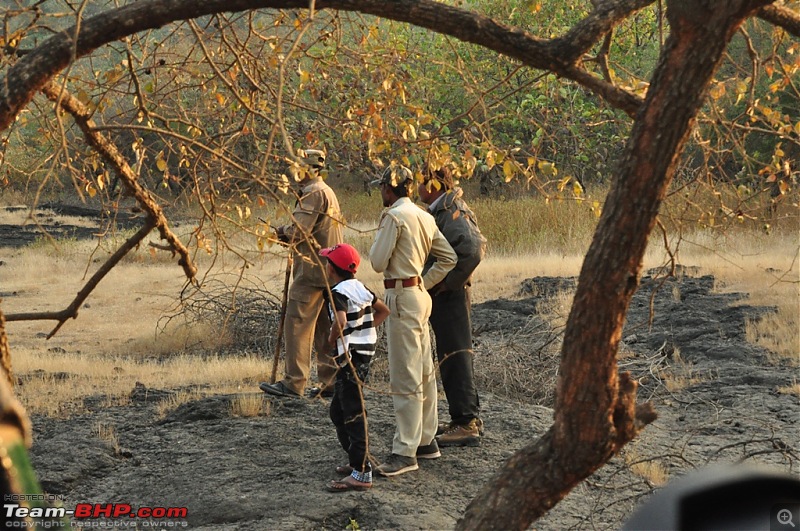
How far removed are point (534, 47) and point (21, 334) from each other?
11174mm

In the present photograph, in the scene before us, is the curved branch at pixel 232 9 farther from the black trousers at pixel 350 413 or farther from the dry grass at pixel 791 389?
the dry grass at pixel 791 389

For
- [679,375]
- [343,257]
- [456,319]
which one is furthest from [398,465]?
[679,375]

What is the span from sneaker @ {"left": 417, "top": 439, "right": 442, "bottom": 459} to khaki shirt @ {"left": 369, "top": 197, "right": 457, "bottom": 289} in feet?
4.07

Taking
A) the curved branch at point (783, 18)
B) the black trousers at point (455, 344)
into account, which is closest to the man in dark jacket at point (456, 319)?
the black trousers at point (455, 344)

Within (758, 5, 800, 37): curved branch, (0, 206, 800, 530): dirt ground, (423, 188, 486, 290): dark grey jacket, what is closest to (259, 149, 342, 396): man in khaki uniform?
(0, 206, 800, 530): dirt ground

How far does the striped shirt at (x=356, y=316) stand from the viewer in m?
5.62

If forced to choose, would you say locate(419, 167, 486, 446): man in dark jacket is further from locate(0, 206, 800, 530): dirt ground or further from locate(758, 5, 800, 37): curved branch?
locate(758, 5, 800, 37): curved branch

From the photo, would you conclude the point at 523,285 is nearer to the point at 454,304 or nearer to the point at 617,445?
the point at 454,304

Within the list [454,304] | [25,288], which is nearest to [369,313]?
[454,304]

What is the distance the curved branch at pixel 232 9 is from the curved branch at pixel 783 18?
751 mm

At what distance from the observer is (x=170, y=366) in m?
10.1

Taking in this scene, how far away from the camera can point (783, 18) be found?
3.77 m

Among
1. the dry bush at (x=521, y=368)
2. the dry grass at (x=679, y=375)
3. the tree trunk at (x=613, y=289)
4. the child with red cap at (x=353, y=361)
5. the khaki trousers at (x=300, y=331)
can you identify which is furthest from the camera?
the dry grass at (x=679, y=375)

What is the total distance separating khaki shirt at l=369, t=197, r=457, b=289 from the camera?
6.00 meters
